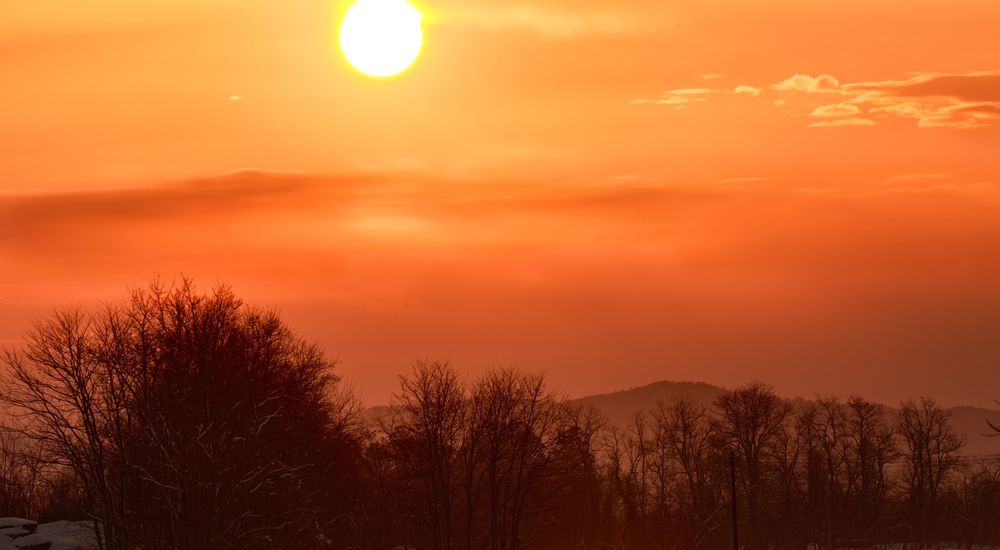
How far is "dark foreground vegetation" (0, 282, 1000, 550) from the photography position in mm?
74562

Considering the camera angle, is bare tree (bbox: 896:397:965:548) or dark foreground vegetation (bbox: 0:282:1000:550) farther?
bare tree (bbox: 896:397:965:548)

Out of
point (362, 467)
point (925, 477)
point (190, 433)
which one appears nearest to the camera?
point (190, 433)

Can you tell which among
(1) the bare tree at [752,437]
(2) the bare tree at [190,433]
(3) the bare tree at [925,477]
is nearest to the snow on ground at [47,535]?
(2) the bare tree at [190,433]

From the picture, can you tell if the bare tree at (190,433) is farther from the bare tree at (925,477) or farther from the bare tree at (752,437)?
the bare tree at (925,477)

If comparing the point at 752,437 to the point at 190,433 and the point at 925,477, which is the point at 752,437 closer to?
the point at 925,477

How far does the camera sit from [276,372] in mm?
87750

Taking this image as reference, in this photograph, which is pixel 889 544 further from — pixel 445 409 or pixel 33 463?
pixel 33 463

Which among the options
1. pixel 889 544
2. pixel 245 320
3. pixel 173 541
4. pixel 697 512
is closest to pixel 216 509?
pixel 173 541

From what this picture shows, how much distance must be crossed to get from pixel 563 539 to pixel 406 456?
36643 mm

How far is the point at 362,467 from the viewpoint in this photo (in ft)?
369

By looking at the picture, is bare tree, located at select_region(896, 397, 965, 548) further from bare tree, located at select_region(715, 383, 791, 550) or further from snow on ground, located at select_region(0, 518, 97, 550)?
snow on ground, located at select_region(0, 518, 97, 550)

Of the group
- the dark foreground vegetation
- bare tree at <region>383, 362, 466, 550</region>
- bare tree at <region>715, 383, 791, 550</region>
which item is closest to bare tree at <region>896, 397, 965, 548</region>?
the dark foreground vegetation

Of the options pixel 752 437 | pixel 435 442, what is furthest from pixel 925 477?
pixel 435 442

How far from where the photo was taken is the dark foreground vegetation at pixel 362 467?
7456 centimetres
